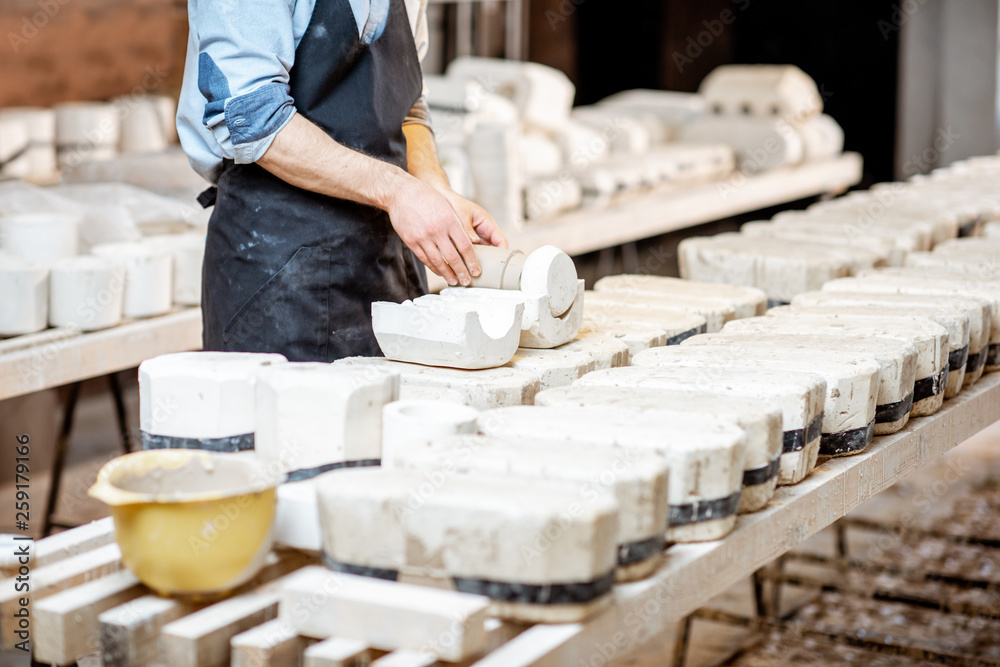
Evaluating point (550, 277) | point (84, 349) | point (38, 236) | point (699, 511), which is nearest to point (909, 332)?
point (550, 277)

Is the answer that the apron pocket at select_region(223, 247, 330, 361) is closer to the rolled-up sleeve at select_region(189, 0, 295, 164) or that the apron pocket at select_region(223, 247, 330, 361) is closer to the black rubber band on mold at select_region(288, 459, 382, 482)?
the rolled-up sleeve at select_region(189, 0, 295, 164)

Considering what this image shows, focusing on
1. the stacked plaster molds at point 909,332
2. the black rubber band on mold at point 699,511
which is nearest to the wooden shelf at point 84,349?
the stacked plaster molds at point 909,332

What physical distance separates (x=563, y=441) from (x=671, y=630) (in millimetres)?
2217

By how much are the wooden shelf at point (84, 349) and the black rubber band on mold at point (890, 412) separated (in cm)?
171

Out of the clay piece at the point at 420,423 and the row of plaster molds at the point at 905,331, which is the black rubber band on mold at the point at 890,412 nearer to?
the row of plaster molds at the point at 905,331

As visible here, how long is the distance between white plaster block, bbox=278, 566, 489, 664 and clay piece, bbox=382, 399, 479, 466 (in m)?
0.24

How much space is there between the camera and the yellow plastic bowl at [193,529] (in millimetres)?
1276

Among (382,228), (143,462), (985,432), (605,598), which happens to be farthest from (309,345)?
(985,432)

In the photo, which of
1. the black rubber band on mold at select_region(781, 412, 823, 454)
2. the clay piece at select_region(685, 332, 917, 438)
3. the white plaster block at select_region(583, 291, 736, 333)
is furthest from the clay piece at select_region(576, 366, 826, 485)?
the white plaster block at select_region(583, 291, 736, 333)

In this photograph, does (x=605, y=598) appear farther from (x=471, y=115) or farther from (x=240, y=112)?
(x=471, y=115)

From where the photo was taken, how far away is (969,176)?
4.55 meters

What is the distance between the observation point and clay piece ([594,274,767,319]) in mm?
2475

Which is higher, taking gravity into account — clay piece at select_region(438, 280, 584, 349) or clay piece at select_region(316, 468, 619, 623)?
clay piece at select_region(438, 280, 584, 349)

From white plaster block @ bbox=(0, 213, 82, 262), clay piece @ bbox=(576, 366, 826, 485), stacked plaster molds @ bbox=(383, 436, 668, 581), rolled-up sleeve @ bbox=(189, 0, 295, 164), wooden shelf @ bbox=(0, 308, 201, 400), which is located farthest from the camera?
white plaster block @ bbox=(0, 213, 82, 262)
